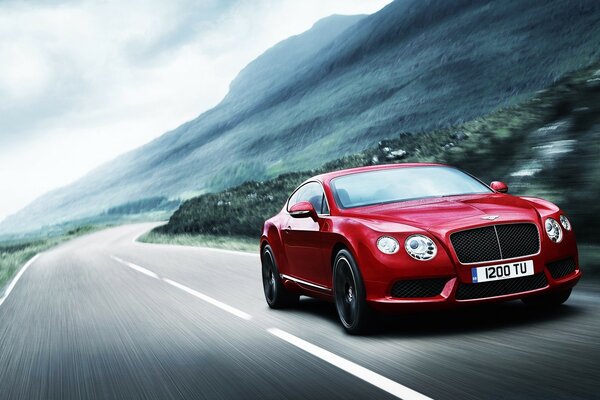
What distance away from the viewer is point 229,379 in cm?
578

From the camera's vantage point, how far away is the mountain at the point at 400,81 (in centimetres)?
10394

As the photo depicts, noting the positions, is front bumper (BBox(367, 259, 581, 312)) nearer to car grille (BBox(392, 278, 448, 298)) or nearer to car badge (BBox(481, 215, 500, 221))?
car grille (BBox(392, 278, 448, 298))

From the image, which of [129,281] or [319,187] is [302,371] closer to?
[319,187]

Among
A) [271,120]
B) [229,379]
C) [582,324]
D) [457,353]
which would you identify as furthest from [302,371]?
[271,120]

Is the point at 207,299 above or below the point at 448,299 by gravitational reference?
below

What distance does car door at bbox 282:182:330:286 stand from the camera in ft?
25.4

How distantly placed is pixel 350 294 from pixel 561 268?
5.80ft

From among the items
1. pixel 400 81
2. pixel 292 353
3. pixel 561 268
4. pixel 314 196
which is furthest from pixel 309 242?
pixel 400 81

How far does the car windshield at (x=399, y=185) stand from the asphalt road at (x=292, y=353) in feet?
3.76

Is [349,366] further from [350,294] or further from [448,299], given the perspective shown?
[350,294]

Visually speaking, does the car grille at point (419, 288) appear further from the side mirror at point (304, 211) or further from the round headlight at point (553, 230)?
the side mirror at point (304, 211)

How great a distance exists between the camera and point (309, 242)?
26.4 feet

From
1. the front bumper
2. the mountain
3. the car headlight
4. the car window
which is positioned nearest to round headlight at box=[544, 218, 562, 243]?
the front bumper

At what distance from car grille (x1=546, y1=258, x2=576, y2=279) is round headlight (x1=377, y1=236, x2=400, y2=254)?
4.10 feet
